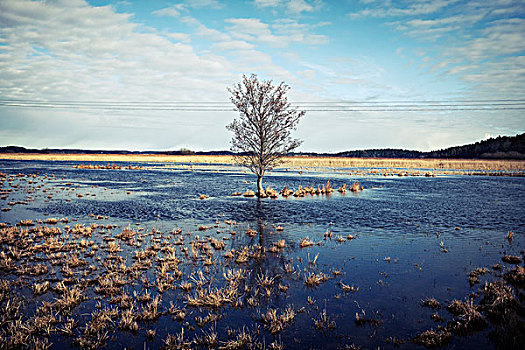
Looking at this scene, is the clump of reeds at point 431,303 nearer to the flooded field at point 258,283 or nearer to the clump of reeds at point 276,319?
the flooded field at point 258,283

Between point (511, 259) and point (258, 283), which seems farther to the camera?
point (511, 259)

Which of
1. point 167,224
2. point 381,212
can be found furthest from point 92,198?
point 381,212

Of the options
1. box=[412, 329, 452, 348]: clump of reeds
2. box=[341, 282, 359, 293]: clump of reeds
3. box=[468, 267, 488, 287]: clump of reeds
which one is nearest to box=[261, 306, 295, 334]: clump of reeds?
box=[341, 282, 359, 293]: clump of reeds

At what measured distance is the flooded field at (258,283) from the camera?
7.56 m

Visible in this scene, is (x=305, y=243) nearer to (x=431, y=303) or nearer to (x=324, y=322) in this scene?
(x=431, y=303)

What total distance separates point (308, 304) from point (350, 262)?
4791 millimetres

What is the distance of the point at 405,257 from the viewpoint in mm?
14133

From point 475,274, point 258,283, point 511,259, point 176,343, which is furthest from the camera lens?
point 511,259

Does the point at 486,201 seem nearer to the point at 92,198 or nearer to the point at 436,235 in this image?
the point at 436,235

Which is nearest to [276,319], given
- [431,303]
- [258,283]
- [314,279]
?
[258,283]

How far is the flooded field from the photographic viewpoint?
756cm

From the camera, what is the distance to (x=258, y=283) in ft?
35.2

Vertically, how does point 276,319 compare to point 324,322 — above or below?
above

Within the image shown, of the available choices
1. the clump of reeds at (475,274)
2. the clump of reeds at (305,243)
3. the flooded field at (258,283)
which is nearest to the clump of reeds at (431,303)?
the flooded field at (258,283)
